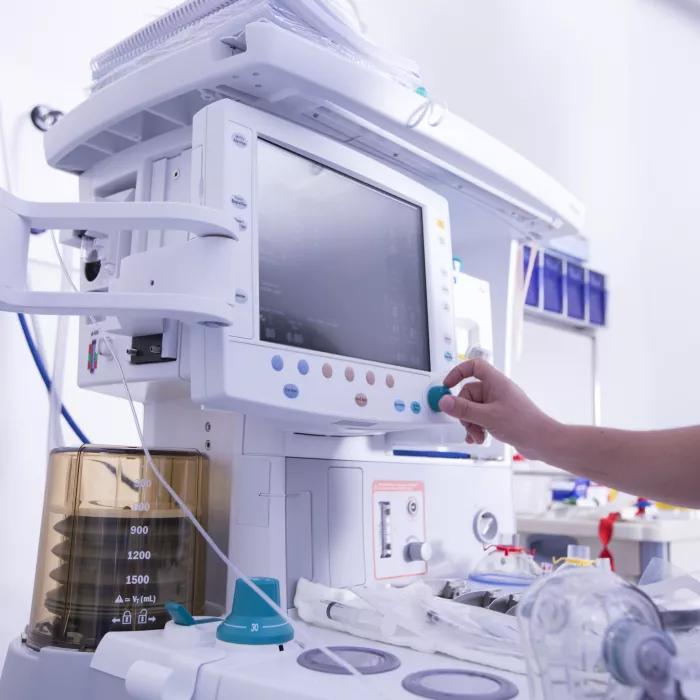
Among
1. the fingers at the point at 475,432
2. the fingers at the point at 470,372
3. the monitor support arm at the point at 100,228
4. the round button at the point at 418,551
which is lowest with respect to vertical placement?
the round button at the point at 418,551

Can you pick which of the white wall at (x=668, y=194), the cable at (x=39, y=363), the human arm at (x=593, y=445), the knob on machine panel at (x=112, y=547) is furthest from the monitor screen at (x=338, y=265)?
the white wall at (x=668, y=194)

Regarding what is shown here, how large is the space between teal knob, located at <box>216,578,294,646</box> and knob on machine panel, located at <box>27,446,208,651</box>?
132 mm

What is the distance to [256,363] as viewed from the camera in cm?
79

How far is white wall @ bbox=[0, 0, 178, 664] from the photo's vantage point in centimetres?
138

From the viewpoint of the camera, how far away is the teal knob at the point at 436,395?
0.98 metres

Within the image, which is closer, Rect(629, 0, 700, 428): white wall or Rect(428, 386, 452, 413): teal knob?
Rect(428, 386, 452, 413): teal knob

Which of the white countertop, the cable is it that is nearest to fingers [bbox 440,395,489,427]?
the cable

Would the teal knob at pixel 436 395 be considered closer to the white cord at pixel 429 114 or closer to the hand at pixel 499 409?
the hand at pixel 499 409

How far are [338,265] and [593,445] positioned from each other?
0.36 meters

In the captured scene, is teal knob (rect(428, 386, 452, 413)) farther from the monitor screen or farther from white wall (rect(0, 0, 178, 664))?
white wall (rect(0, 0, 178, 664))

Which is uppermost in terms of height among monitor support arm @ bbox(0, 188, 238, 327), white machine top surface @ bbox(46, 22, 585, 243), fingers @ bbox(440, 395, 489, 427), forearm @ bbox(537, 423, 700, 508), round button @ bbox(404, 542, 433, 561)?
white machine top surface @ bbox(46, 22, 585, 243)

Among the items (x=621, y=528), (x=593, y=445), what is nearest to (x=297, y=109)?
(x=593, y=445)

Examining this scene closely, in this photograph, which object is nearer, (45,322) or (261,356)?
(261,356)

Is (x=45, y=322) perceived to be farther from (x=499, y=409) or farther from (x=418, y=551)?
(x=499, y=409)
